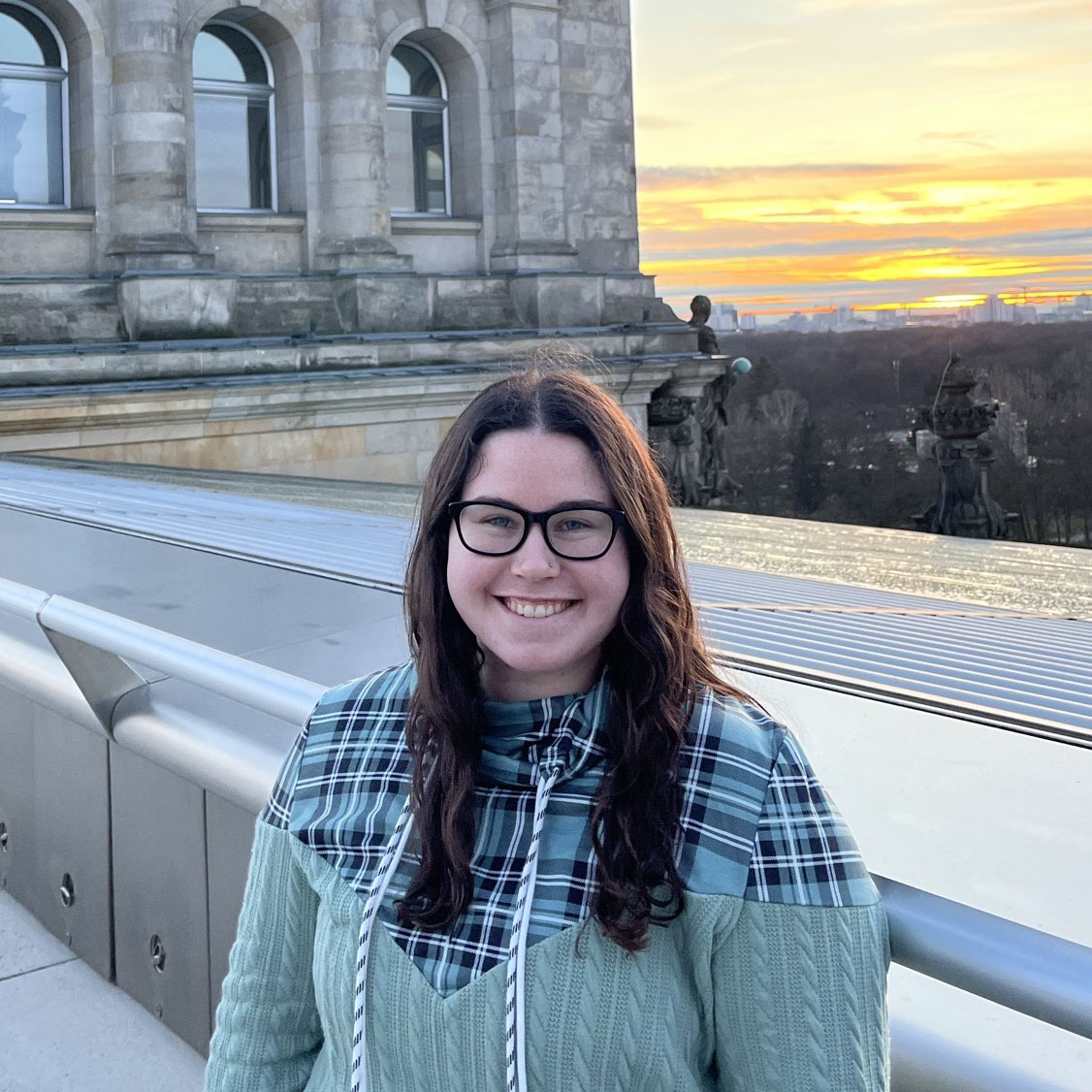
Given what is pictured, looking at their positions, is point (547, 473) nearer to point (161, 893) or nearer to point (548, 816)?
point (548, 816)

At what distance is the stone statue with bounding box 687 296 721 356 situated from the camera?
22156 mm

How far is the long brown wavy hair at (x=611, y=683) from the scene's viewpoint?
1.54m

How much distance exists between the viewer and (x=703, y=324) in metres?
22.6

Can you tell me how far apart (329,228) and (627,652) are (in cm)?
1713

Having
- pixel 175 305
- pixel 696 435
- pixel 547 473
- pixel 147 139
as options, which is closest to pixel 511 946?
pixel 547 473

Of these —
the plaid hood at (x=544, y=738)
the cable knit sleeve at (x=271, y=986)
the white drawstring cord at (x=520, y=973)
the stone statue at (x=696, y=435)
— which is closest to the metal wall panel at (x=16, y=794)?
the cable knit sleeve at (x=271, y=986)

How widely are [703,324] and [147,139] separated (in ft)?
30.6

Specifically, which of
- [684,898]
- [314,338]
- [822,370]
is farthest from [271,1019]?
[822,370]

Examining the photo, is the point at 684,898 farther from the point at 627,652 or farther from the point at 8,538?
the point at 8,538

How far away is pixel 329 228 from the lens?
18.1 meters

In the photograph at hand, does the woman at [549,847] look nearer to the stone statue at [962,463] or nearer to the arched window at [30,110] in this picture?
the arched window at [30,110]

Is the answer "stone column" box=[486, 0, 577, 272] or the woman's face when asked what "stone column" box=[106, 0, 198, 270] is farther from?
the woman's face

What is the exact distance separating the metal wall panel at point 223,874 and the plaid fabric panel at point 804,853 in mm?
1558

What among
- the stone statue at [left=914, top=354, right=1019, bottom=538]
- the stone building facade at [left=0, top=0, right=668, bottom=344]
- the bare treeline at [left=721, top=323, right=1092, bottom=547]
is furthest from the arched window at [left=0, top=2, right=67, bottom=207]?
the bare treeline at [left=721, top=323, right=1092, bottom=547]
